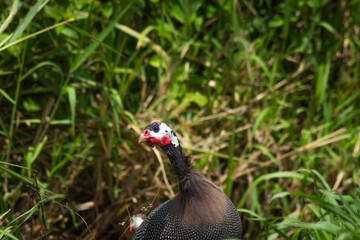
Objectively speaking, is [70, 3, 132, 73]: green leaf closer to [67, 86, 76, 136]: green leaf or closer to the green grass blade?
[67, 86, 76, 136]: green leaf

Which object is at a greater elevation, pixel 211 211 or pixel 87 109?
pixel 87 109

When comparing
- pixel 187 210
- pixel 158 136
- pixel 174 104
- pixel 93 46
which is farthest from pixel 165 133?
pixel 174 104

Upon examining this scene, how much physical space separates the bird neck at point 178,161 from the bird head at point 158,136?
0.06 ft

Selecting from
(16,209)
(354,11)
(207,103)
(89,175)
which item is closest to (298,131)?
(207,103)

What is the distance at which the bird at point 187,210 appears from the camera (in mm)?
1618

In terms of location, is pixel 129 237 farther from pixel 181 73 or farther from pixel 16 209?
pixel 181 73

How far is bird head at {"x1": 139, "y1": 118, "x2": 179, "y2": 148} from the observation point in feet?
5.59

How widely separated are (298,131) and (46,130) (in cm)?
161

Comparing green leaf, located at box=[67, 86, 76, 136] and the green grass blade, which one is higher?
the green grass blade

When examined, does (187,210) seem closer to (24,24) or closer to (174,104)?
(24,24)

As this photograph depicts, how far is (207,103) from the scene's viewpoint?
9.14ft

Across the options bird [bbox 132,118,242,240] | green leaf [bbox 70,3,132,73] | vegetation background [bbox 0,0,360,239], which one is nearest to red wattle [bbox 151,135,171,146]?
bird [bbox 132,118,242,240]

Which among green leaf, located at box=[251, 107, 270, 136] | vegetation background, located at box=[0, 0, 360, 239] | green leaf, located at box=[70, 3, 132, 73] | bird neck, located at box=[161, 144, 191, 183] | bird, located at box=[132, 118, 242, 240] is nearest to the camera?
bird, located at box=[132, 118, 242, 240]

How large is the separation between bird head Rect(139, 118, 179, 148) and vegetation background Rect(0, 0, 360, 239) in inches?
20.1
